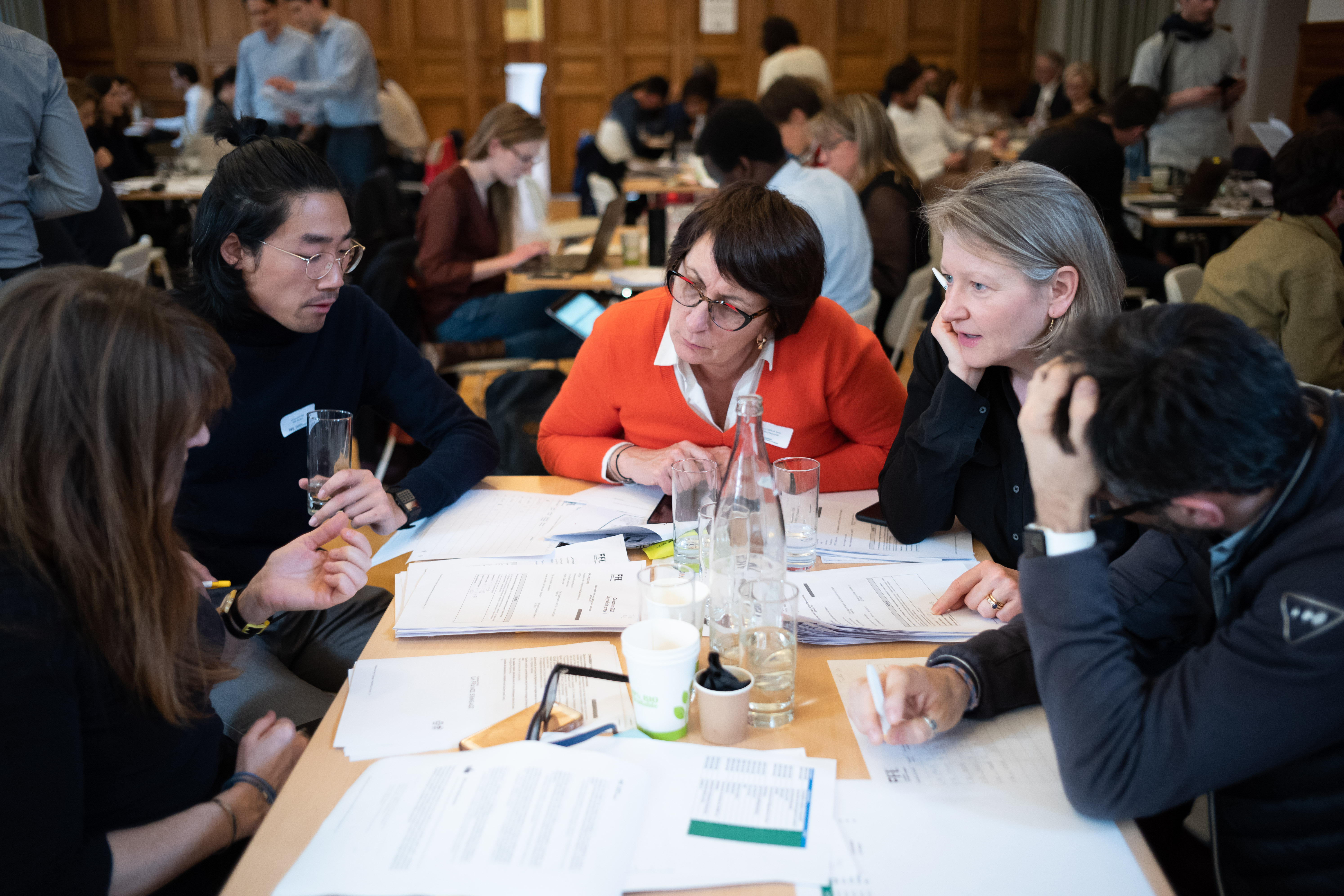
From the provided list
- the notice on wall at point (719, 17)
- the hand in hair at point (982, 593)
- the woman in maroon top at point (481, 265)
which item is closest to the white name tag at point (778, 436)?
the hand in hair at point (982, 593)

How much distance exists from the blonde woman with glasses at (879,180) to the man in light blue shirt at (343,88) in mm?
3827

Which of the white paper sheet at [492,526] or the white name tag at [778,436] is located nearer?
the white paper sheet at [492,526]

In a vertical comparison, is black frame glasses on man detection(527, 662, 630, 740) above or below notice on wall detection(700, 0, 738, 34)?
below

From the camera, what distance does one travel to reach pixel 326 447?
168 centimetres

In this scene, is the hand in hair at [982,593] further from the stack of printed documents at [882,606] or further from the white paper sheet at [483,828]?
the white paper sheet at [483,828]

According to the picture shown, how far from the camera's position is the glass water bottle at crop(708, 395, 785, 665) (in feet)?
4.34

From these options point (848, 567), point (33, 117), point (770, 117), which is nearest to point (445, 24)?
point (770, 117)

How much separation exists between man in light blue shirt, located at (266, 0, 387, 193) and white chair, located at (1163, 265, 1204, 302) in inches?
212

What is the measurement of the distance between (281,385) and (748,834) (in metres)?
1.38

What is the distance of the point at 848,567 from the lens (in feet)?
5.28

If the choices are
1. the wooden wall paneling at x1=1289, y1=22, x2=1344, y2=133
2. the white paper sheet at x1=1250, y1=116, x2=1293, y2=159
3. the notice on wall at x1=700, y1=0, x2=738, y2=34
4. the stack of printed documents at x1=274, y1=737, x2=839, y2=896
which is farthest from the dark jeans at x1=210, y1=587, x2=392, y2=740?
the notice on wall at x1=700, y1=0, x2=738, y2=34

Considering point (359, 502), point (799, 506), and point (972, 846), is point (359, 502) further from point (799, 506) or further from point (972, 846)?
point (972, 846)

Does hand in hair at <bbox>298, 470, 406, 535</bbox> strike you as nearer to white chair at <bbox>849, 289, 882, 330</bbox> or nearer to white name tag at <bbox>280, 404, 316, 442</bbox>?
white name tag at <bbox>280, 404, 316, 442</bbox>

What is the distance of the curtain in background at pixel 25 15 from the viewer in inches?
275
